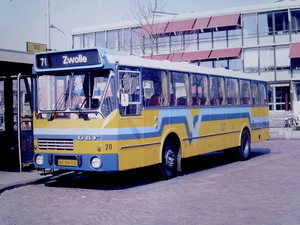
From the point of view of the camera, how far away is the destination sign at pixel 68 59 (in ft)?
34.6

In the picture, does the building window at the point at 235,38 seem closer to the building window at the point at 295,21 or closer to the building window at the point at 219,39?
the building window at the point at 219,39

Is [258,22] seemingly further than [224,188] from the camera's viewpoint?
Yes

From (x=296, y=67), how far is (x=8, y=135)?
102ft

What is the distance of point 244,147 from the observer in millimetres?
17312

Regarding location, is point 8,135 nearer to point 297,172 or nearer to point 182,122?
point 182,122

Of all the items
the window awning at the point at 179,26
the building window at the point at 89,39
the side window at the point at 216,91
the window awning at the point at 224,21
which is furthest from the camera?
the building window at the point at 89,39

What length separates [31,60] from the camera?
13.3m

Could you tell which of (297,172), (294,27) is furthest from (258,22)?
(297,172)

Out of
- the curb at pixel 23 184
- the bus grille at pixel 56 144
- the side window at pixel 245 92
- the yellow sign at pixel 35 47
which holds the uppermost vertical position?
the yellow sign at pixel 35 47

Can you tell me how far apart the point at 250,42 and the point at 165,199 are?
34.8 metres

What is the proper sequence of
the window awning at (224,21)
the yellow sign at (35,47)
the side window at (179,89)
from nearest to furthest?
1. the side window at (179,89)
2. the yellow sign at (35,47)
3. the window awning at (224,21)

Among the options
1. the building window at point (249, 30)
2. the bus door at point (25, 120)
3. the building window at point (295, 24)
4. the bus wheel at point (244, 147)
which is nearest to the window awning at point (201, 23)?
the building window at point (249, 30)

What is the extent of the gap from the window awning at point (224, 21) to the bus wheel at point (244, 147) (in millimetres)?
23150

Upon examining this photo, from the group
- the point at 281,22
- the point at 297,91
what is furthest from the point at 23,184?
the point at 281,22
